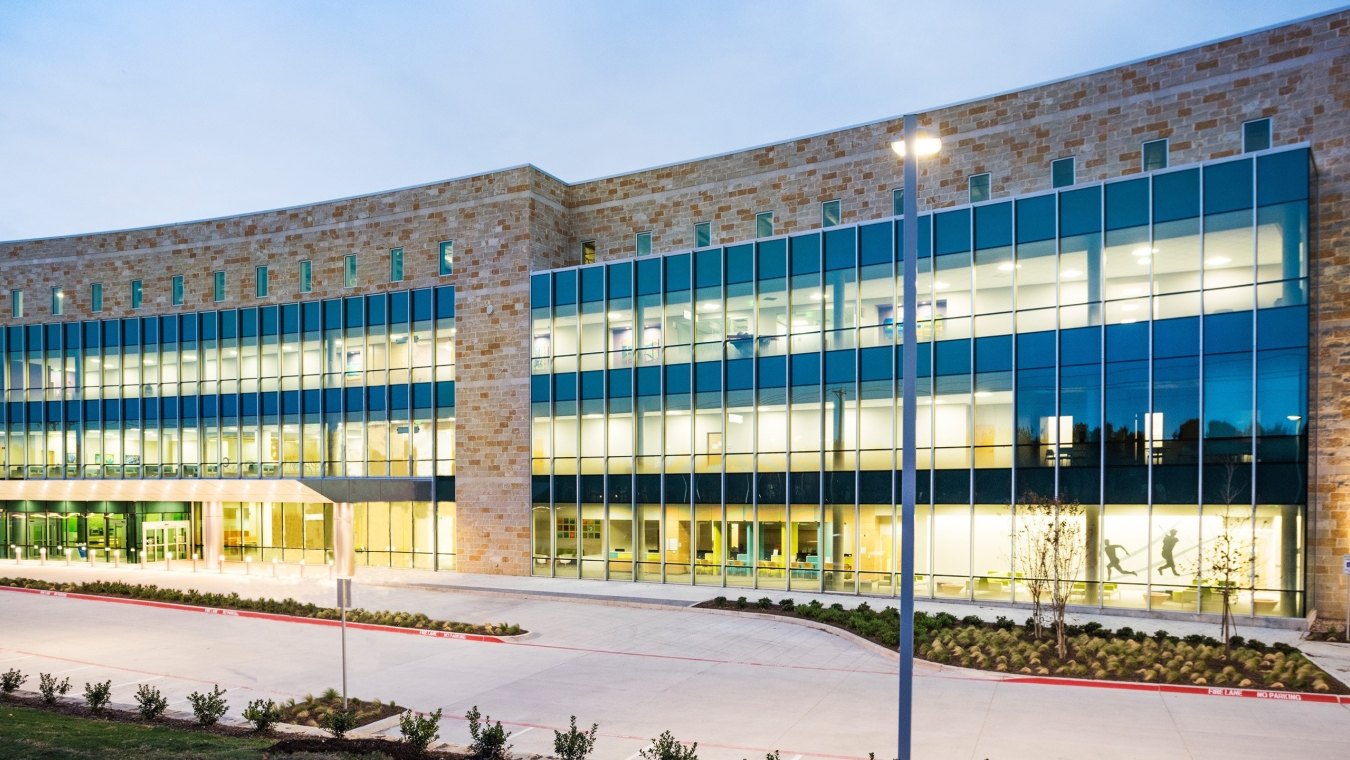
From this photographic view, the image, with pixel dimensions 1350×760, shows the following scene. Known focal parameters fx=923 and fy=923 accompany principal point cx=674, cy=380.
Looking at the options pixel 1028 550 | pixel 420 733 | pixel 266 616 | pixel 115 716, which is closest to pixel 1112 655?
pixel 1028 550

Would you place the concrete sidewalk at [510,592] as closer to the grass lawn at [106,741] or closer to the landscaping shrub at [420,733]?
the grass lawn at [106,741]

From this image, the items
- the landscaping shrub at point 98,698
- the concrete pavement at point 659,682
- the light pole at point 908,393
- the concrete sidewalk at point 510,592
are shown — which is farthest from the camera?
the concrete sidewalk at point 510,592

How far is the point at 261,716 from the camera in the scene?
1419 cm

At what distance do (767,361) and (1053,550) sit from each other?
12.2 m

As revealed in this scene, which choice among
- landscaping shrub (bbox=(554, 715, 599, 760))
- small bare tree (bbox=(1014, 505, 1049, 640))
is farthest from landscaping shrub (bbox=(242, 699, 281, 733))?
small bare tree (bbox=(1014, 505, 1049, 640))

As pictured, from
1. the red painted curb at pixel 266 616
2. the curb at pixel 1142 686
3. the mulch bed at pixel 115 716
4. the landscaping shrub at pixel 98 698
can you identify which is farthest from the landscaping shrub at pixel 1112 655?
the landscaping shrub at pixel 98 698

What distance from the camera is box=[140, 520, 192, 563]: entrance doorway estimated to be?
4472 cm

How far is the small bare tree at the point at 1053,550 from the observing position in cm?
2011

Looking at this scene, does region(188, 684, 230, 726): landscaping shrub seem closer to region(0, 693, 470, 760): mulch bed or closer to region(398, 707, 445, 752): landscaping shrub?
region(0, 693, 470, 760): mulch bed

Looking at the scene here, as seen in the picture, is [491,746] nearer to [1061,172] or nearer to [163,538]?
[1061,172]

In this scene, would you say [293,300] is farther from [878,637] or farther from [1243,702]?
[1243,702]

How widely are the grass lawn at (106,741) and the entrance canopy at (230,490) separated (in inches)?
877

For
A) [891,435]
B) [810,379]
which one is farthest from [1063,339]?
[810,379]

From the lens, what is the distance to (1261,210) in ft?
79.7
